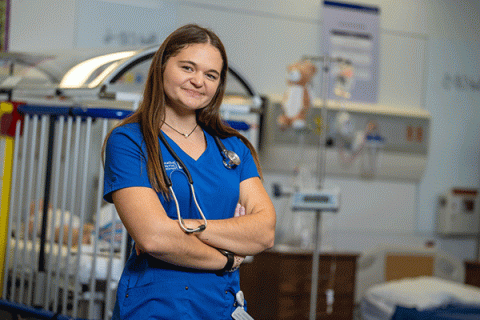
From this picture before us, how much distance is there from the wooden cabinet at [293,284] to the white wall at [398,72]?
446mm

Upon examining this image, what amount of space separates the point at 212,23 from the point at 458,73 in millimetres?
2402

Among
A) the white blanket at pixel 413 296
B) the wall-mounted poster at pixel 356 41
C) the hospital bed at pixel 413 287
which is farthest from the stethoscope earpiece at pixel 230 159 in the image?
the wall-mounted poster at pixel 356 41

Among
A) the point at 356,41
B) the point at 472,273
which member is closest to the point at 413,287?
the point at 472,273

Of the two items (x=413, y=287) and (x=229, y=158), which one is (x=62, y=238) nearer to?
(x=229, y=158)

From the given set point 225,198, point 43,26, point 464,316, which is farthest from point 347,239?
point 225,198

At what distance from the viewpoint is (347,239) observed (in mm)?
4574

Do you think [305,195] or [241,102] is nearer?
[305,195]

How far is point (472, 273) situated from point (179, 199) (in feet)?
13.1

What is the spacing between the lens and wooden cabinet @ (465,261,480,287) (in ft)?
14.6

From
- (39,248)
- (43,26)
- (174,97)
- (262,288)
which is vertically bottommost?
(262,288)

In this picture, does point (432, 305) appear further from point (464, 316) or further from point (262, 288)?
point (262, 288)

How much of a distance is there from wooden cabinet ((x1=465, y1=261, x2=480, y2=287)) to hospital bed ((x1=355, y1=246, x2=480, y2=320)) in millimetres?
63

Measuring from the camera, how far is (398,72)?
474 cm

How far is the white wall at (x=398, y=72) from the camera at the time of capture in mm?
4301
